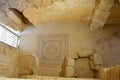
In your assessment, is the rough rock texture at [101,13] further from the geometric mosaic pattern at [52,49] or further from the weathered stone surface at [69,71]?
the weathered stone surface at [69,71]

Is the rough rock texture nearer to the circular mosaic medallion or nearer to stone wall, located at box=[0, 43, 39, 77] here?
the circular mosaic medallion

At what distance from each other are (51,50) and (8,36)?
56.6 inches

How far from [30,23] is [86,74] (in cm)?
258

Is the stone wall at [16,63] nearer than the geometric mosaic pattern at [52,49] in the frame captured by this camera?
Yes

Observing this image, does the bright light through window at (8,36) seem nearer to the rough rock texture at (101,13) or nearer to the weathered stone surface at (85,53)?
the weathered stone surface at (85,53)

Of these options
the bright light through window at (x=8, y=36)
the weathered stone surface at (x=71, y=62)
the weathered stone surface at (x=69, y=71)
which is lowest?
the weathered stone surface at (x=69, y=71)

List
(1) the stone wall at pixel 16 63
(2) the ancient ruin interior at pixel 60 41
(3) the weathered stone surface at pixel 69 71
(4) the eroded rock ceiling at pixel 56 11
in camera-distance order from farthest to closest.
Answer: (3) the weathered stone surface at pixel 69 71, (2) the ancient ruin interior at pixel 60 41, (1) the stone wall at pixel 16 63, (4) the eroded rock ceiling at pixel 56 11

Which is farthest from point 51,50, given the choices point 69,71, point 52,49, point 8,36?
point 8,36

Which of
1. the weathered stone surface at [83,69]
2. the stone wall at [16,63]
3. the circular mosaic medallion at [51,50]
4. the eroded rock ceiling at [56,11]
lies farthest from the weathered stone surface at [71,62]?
the eroded rock ceiling at [56,11]

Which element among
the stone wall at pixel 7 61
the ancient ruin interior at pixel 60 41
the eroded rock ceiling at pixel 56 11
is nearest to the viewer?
the eroded rock ceiling at pixel 56 11

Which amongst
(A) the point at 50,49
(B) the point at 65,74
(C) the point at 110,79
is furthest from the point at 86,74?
(C) the point at 110,79

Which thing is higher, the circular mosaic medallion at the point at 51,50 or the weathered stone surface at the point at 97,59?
the circular mosaic medallion at the point at 51,50

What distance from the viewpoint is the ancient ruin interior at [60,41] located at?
4512 mm

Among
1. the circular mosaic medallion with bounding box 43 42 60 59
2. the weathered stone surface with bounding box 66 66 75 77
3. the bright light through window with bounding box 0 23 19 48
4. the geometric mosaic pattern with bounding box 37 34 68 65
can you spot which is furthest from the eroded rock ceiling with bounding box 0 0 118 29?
the weathered stone surface with bounding box 66 66 75 77
